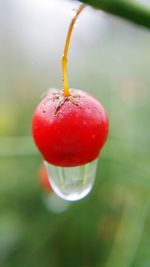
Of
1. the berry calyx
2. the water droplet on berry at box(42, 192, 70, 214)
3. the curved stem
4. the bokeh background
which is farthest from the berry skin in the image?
the water droplet on berry at box(42, 192, 70, 214)

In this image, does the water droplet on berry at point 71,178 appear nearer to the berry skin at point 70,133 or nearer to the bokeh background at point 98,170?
the berry skin at point 70,133

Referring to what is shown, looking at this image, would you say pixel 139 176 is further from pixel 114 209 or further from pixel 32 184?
pixel 32 184

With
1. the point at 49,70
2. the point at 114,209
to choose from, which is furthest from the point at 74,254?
the point at 49,70

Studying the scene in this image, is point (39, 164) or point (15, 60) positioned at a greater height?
point (15, 60)

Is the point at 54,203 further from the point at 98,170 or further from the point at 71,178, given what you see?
the point at 71,178

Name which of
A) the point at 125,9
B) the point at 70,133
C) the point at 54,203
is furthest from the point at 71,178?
the point at 54,203

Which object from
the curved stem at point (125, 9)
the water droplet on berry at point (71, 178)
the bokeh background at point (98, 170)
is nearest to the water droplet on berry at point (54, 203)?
the bokeh background at point (98, 170)

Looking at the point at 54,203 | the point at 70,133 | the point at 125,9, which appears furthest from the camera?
the point at 54,203
